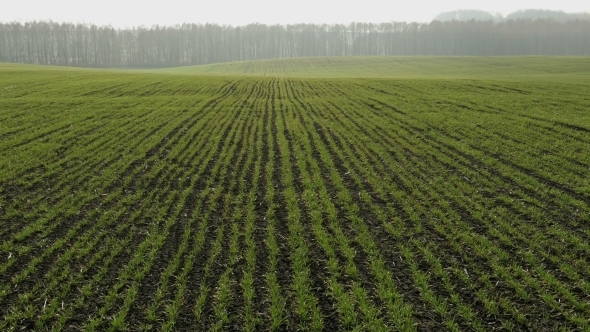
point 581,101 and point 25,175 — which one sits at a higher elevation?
point 581,101

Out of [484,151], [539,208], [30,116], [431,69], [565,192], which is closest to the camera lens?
[539,208]

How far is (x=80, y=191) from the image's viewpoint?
42.7 ft

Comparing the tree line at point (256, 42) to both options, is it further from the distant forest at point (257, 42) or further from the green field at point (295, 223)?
the green field at point (295, 223)

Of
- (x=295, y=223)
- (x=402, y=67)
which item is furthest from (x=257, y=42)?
(x=295, y=223)

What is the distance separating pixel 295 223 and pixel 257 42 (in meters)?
194

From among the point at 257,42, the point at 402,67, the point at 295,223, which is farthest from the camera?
the point at 257,42

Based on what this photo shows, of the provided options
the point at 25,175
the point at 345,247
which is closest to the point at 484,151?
the point at 345,247

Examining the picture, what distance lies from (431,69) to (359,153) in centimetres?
8341

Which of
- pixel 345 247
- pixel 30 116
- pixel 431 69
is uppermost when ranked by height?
pixel 431 69

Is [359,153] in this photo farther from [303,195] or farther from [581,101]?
[581,101]

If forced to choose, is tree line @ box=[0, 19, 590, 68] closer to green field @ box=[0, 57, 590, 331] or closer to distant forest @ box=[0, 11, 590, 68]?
distant forest @ box=[0, 11, 590, 68]

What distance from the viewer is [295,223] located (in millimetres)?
11031

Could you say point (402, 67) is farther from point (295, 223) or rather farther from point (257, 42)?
point (257, 42)

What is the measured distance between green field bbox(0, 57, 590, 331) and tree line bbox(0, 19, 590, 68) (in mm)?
160826
